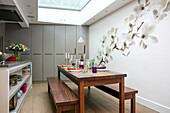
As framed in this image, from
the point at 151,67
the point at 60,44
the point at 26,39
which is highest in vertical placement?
the point at 26,39

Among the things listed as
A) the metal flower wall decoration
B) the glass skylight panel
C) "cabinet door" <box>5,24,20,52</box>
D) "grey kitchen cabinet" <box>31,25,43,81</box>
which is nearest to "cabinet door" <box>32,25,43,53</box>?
"grey kitchen cabinet" <box>31,25,43,81</box>

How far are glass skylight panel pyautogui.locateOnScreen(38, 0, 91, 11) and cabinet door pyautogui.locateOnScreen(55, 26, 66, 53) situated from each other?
0.86 meters

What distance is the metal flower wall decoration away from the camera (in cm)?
250

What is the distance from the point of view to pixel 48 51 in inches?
217

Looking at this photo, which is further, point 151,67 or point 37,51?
point 37,51

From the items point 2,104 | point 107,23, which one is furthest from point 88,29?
point 2,104

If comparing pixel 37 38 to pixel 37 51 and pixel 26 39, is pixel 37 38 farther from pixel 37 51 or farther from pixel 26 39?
pixel 37 51

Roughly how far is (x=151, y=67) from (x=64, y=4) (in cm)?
389

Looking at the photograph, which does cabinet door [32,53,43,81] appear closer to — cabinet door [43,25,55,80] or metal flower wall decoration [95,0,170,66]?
cabinet door [43,25,55,80]

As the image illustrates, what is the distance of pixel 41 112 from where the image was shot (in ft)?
7.95

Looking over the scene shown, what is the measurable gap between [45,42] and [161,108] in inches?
183

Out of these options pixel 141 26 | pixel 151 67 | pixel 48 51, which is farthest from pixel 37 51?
pixel 151 67

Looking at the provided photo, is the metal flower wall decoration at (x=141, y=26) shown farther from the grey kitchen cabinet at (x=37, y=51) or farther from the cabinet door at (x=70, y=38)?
the grey kitchen cabinet at (x=37, y=51)

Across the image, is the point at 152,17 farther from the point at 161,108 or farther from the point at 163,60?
the point at 161,108
